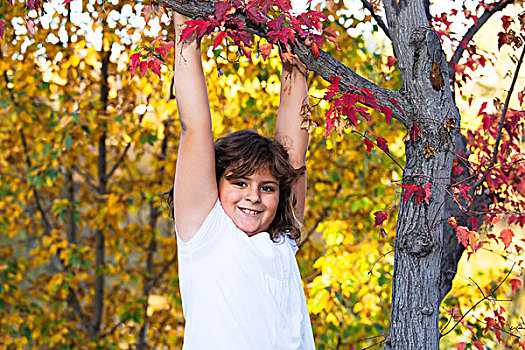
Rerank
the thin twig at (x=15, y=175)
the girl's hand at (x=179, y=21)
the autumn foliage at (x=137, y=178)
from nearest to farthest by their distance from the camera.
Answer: the girl's hand at (x=179, y=21) → the autumn foliage at (x=137, y=178) → the thin twig at (x=15, y=175)

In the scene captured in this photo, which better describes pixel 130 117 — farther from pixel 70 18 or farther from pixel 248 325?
pixel 248 325

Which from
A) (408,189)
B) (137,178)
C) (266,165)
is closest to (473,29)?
(408,189)

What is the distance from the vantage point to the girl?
1394 millimetres

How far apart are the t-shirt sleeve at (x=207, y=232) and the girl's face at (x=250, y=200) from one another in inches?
2.2

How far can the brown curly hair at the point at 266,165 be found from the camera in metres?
1.54

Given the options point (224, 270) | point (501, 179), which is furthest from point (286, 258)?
point (501, 179)

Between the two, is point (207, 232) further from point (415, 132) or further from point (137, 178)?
point (137, 178)

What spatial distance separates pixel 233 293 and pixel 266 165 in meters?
0.36

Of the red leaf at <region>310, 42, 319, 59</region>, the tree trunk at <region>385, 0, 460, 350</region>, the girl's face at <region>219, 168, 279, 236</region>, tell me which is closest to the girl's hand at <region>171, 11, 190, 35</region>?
the red leaf at <region>310, 42, 319, 59</region>

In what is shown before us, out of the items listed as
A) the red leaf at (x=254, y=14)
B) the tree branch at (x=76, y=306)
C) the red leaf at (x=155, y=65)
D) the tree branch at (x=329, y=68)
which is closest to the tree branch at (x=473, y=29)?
the tree branch at (x=329, y=68)

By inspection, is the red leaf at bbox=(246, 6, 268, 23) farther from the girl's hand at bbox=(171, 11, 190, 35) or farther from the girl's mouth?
the girl's mouth

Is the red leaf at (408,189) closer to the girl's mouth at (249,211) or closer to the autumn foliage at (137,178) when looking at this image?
the girl's mouth at (249,211)

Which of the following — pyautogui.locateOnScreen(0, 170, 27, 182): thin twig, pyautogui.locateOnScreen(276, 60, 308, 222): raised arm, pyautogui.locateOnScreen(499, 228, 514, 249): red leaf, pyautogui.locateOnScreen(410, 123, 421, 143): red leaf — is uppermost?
pyautogui.locateOnScreen(0, 170, 27, 182): thin twig

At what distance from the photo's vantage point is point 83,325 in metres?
3.84
